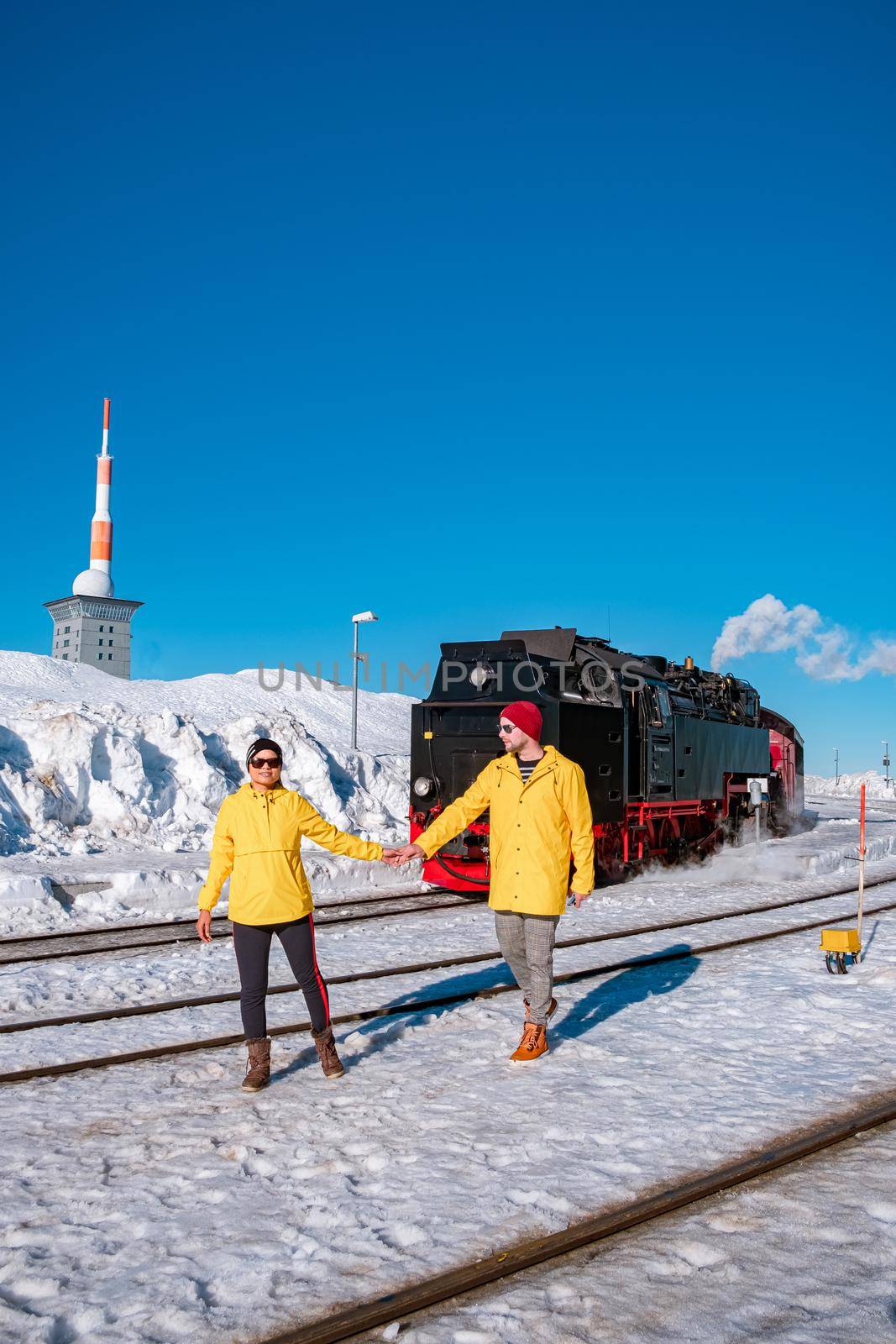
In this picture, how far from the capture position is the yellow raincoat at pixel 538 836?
18.8ft

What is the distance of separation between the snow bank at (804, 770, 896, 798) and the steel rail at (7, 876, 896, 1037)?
49813mm

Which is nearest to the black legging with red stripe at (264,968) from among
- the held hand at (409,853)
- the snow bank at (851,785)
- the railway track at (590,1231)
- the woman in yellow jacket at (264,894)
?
the woman in yellow jacket at (264,894)

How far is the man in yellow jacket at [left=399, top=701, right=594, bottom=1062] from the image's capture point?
575 cm

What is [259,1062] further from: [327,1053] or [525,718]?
[525,718]

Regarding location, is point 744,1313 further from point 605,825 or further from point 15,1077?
point 605,825

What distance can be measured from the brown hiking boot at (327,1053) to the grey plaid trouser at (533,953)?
3.62 feet

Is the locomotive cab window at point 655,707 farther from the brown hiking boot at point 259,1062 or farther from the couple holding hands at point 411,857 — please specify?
the brown hiking boot at point 259,1062

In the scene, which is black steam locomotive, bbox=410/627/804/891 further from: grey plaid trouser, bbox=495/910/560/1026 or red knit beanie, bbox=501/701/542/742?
red knit beanie, bbox=501/701/542/742

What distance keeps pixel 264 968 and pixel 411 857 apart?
1166mm

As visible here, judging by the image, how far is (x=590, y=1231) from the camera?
3.57m

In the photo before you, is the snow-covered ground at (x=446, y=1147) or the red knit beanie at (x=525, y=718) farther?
the red knit beanie at (x=525, y=718)

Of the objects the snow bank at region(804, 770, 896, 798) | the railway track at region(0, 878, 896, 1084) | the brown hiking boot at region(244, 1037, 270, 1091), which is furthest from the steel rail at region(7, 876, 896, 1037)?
the snow bank at region(804, 770, 896, 798)

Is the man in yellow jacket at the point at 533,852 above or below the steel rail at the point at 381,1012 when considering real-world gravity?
above

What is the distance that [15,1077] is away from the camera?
5.53 m
